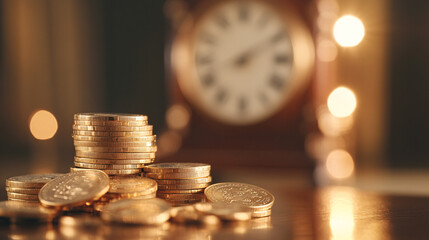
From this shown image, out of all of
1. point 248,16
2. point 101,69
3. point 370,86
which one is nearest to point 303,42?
point 248,16

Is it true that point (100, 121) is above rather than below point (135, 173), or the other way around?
above

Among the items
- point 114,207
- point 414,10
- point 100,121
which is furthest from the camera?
point 414,10

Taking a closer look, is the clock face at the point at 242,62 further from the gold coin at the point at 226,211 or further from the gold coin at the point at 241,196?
the gold coin at the point at 226,211

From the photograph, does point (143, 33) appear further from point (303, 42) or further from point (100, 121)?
point (100, 121)

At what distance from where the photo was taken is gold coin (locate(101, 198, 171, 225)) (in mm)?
1109

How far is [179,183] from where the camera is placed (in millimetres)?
1407

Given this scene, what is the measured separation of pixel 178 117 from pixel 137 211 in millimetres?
1663

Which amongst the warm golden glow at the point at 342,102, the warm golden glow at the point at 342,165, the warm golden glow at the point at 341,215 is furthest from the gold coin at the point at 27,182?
the warm golden glow at the point at 342,102

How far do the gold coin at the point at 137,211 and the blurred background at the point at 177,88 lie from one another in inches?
57.5

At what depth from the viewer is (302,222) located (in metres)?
1.22

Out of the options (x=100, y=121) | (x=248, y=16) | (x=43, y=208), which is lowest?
(x=43, y=208)

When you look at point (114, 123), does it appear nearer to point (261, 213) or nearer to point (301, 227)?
point (261, 213)

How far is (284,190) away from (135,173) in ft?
2.02

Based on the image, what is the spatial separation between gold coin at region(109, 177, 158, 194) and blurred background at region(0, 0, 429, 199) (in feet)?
4.29
